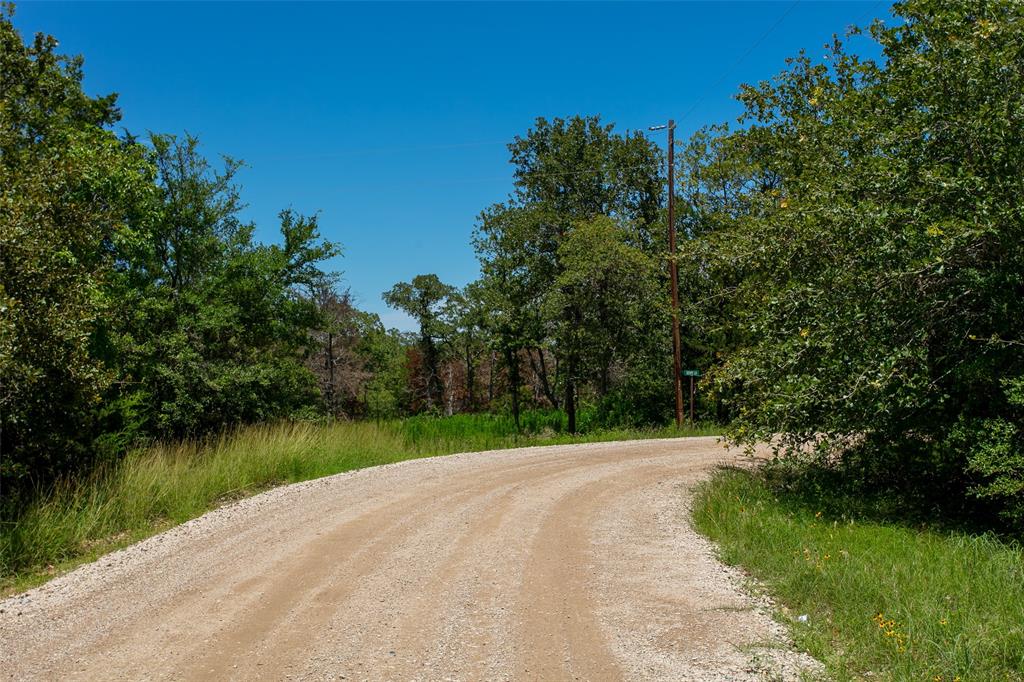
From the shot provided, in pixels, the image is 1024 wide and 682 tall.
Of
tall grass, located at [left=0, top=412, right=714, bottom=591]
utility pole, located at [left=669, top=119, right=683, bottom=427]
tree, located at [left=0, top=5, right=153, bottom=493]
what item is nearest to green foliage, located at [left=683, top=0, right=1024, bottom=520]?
tall grass, located at [left=0, top=412, right=714, bottom=591]

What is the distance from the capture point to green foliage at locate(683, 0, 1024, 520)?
24.0ft

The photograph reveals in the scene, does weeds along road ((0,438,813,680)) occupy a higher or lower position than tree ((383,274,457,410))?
lower

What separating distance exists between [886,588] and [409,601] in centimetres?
378

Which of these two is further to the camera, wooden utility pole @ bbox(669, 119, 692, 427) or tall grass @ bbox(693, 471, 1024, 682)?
wooden utility pole @ bbox(669, 119, 692, 427)

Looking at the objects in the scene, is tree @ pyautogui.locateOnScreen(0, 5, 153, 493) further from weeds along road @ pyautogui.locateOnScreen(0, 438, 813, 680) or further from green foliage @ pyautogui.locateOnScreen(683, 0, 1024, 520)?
green foliage @ pyautogui.locateOnScreen(683, 0, 1024, 520)

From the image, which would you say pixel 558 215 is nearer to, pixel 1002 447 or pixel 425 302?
pixel 425 302

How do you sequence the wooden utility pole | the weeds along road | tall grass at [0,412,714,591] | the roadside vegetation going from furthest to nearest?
the wooden utility pole
tall grass at [0,412,714,591]
the roadside vegetation
the weeds along road

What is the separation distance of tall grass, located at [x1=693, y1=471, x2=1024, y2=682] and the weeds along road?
0.39 metres

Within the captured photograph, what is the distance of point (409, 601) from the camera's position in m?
5.60

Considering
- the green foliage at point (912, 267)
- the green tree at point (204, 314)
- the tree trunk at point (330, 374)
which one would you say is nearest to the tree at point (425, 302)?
the tree trunk at point (330, 374)

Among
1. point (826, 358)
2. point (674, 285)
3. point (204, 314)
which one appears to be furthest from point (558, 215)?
point (826, 358)

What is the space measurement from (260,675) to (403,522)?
4.03 meters

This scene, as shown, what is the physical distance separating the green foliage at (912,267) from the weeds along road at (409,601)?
8.41 feet

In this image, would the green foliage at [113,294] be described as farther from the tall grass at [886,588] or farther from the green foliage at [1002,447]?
the green foliage at [1002,447]
